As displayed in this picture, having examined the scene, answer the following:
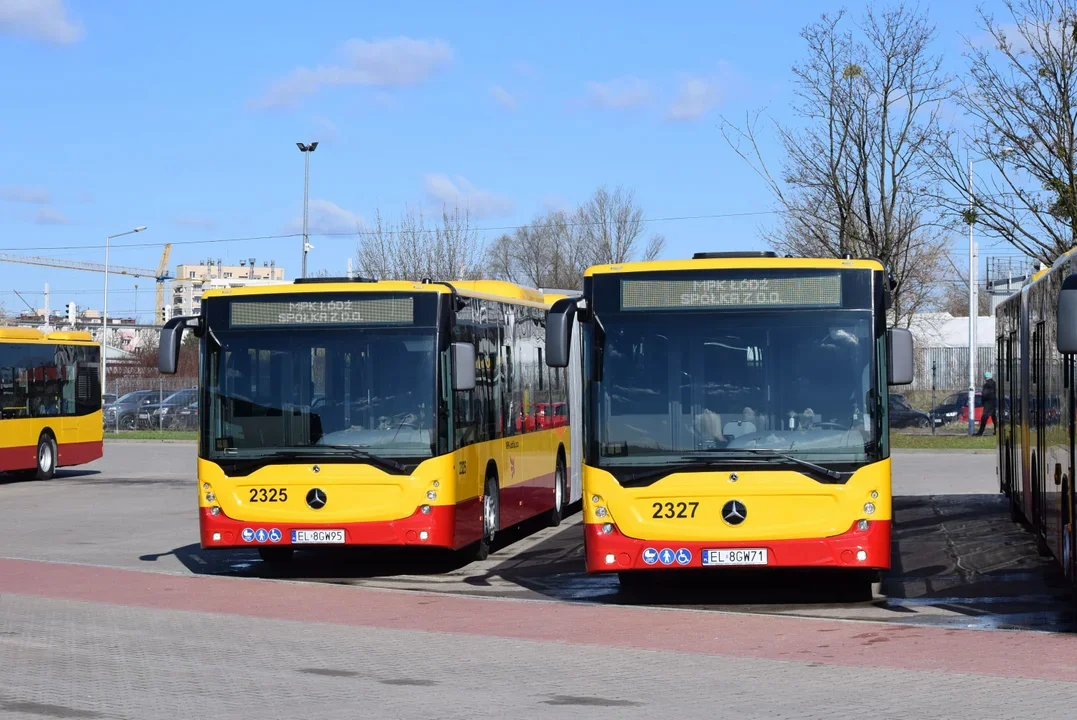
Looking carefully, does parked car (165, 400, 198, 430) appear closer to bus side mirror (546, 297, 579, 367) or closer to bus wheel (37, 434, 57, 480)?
bus wheel (37, 434, 57, 480)

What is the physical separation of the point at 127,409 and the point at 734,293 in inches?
2013

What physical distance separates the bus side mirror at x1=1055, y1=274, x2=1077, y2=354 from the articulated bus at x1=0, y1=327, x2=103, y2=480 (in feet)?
80.2

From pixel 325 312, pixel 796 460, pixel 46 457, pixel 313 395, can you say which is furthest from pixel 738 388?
pixel 46 457

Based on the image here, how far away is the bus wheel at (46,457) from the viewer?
31.8 m

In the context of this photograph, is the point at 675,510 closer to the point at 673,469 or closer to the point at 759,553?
the point at 673,469

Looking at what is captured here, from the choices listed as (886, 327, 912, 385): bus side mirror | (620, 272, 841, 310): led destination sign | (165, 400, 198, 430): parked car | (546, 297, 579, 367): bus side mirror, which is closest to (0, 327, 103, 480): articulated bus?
(546, 297, 579, 367): bus side mirror

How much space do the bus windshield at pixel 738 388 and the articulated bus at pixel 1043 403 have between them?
157cm

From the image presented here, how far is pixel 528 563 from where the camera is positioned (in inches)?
656

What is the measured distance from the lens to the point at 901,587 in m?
14.1

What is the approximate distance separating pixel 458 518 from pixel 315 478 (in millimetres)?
1470

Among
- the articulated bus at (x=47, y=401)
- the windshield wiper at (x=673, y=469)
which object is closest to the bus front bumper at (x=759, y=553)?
the windshield wiper at (x=673, y=469)

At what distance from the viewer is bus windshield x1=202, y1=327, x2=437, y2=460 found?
1473cm

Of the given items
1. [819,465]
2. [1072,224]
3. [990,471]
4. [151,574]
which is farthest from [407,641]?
[990,471]

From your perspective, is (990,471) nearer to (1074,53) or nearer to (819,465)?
(1074,53)
